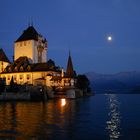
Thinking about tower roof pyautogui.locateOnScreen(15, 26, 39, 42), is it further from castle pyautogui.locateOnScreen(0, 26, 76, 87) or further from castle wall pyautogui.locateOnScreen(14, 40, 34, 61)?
castle wall pyautogui.locateOnScreen(14, 40, 34, 61)

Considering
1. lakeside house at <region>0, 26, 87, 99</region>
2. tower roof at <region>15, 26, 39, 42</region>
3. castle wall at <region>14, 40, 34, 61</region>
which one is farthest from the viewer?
tower roof at <region>15, 26, 39, 42</region>

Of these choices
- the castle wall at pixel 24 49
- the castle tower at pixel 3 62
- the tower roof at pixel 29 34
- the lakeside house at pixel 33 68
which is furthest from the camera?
Result: the tower roof at pixel 29 34

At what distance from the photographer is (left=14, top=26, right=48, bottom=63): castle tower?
110688 millimetres

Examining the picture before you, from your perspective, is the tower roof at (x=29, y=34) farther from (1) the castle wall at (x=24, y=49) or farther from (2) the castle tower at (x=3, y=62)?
(2) the castle tower at (x=3, y=62)

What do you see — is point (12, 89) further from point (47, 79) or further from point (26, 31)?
point (26, 31)

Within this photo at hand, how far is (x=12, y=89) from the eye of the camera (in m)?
82.8

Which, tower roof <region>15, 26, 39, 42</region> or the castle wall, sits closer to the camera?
the castle wall

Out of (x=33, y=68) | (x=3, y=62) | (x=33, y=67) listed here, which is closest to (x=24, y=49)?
(x=3, y=62)

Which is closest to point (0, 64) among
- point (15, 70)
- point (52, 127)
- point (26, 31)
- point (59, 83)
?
point (15, 70)

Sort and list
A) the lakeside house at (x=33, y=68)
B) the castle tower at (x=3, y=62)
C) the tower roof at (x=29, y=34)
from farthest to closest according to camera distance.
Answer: the tower roof at (x=29, y=34) < the castle tower at (x=3, y=62) < the lakeside house at (x=33, y=68)

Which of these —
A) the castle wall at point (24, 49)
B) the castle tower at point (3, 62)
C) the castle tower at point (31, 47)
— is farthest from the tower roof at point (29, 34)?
the castle tower at point (3, 62)

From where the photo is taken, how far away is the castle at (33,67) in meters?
97.2

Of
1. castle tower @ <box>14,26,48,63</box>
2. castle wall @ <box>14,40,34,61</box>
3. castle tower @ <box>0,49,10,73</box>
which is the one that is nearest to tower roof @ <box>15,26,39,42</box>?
castle tower @ <box>14,26,48,63</box>

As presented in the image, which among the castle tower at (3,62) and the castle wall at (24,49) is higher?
the castle wall at (24,49)
